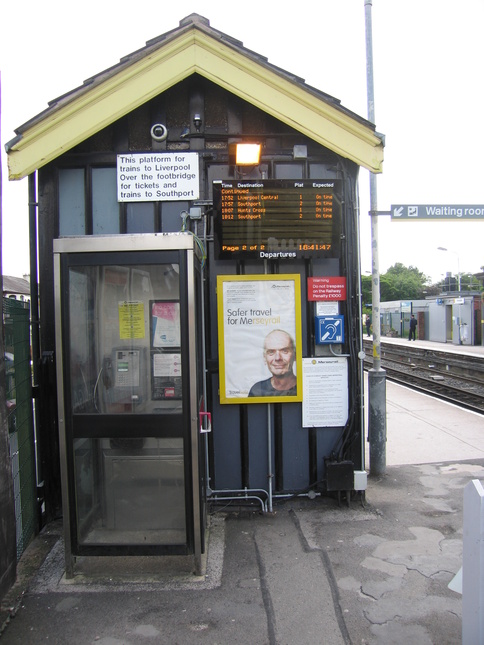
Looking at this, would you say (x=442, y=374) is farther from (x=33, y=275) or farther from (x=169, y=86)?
(x=33, y=275)

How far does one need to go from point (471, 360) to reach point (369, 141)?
17.8m

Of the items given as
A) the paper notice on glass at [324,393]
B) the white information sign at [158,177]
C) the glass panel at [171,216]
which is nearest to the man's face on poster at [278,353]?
the paper notice on glass at [324,393]

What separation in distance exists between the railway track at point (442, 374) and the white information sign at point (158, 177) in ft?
28.4

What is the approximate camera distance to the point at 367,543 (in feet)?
14.2

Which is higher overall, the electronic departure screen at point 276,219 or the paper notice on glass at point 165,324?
the electronic departure screen at point 276,219

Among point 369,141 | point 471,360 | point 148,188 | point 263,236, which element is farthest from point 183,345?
point 471,360

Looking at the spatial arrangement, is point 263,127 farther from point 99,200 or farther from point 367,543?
point 367,543

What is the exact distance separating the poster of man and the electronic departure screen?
0.28m

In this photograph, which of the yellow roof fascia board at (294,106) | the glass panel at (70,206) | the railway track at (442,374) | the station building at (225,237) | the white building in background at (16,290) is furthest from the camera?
the white building in background at (16,290)

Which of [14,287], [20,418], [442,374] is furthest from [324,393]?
[14,287]

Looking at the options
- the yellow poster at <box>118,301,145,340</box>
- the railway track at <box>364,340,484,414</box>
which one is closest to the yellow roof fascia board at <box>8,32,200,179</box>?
the yellow poster at <box>118,301,145,340</box>

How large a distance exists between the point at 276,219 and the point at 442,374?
48.5ft

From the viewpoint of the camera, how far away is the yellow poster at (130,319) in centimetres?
433

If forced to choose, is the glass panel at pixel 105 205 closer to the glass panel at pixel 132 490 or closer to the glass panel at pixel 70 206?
the glass panel at pixel 70 206
